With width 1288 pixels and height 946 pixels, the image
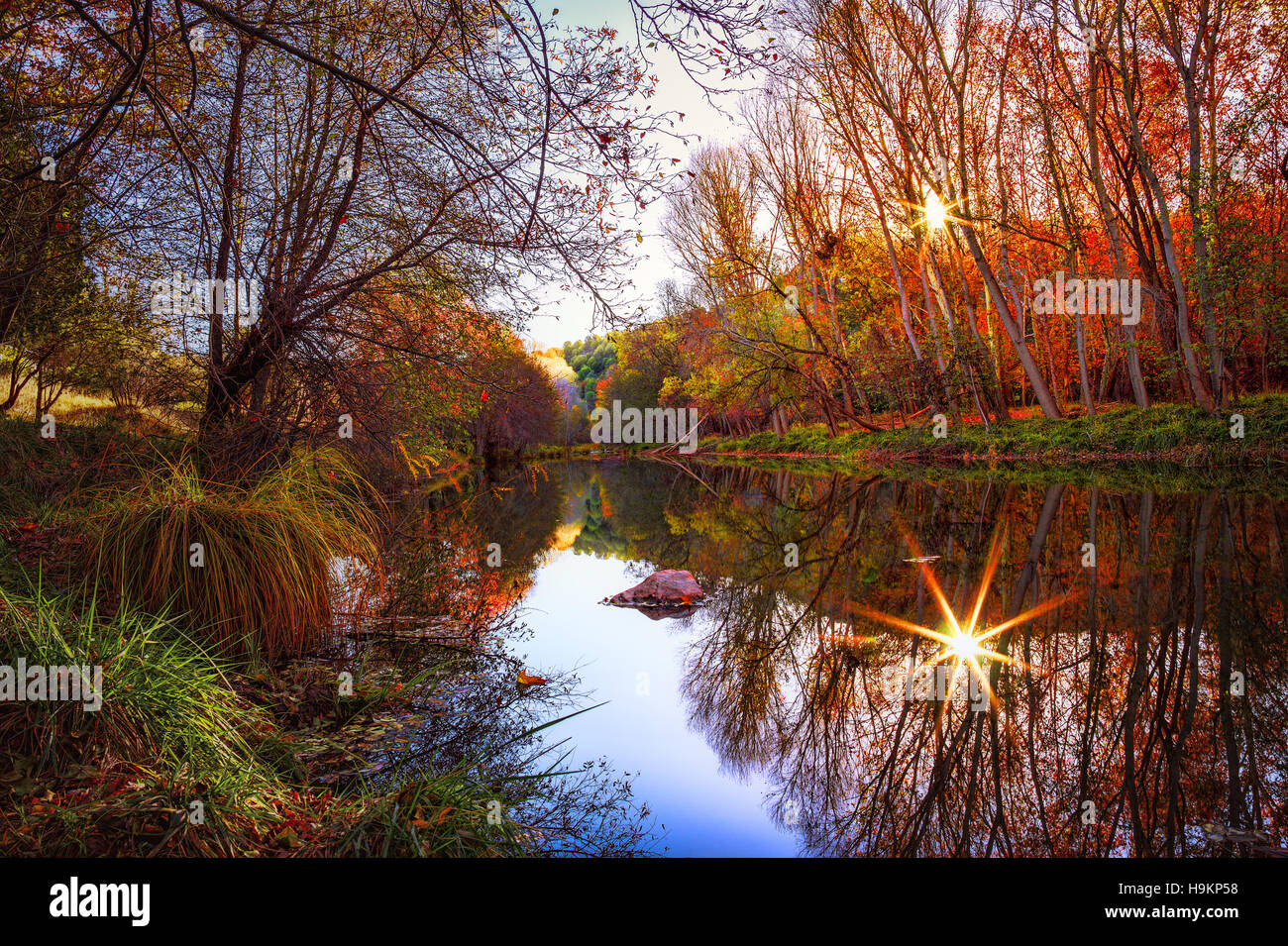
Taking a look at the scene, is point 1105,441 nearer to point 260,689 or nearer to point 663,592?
point 663,592

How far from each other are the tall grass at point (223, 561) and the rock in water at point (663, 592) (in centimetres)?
252

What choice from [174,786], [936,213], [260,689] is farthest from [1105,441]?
[174,786]

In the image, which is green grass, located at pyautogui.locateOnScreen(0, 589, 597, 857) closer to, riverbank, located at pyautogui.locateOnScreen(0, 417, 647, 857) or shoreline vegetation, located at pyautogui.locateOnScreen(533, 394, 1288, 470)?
riverbank, located at pyautogui.locateOnScreen(0, 417, 647, 857)

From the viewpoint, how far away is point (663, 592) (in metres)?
5.96

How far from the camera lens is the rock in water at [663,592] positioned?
5824mm

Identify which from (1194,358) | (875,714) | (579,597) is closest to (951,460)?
(1194,358)

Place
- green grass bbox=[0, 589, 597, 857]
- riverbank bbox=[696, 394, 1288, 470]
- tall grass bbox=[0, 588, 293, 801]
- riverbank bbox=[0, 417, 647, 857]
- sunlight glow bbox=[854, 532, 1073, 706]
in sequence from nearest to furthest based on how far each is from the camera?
1. green grass bbox=[0, 589, 597, 857]
2. riverbank bbox=[0, 417, 647, 857]
3. tall grass bbox=[0, 588, 293, 801]
4. sunlight glow bbox=[854, 532, 1073, 706]
5. riverbank bbox=[696, 394, 1288, 470]

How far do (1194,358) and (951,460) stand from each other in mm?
6589

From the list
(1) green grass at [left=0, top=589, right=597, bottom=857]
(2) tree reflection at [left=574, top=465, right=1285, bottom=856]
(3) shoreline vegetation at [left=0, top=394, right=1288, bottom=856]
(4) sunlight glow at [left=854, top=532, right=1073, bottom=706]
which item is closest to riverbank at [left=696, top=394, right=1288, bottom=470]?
(2) tree reflection at [left=574, top=465, right=1285, bottom=856]

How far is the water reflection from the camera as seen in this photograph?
2.32 meters

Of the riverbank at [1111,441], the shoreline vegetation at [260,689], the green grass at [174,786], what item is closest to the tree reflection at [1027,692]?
the shoreline vegetation at [260,689]

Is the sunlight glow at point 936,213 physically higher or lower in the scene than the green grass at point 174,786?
higher

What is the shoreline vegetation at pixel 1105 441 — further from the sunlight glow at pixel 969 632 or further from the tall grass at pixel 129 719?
the tall grass at pixel 129 719

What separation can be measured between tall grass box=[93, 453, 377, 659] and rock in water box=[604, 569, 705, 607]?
2519 mm
